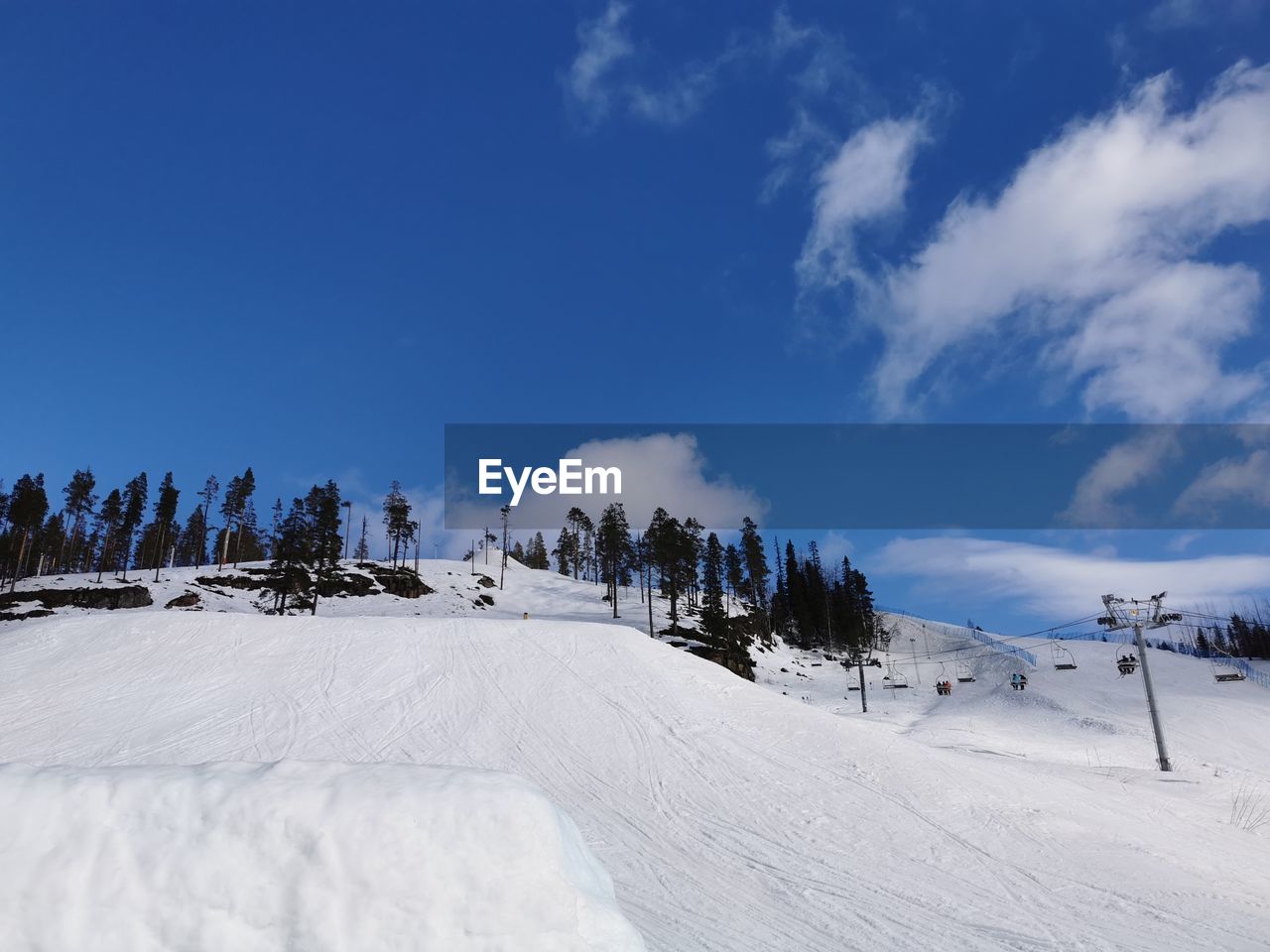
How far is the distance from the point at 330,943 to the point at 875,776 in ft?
61.7

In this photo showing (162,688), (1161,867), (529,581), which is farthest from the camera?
(529,581)

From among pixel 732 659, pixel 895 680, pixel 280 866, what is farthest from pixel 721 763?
pixel 895 680

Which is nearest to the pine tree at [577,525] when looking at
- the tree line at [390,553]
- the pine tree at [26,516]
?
the tree line at [390,553]

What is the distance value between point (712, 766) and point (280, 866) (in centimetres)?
1765

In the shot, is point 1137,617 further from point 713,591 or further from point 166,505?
point 166,505

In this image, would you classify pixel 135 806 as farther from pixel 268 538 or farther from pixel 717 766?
pixel 268 538

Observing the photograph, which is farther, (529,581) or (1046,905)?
(529,581)

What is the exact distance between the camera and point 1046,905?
38.5 ft

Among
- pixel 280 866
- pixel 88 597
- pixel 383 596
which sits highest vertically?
pixel 88 597

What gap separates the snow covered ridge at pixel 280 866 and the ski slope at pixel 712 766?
644 centimetres

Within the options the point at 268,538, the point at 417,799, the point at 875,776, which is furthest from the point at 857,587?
the point at 417,799

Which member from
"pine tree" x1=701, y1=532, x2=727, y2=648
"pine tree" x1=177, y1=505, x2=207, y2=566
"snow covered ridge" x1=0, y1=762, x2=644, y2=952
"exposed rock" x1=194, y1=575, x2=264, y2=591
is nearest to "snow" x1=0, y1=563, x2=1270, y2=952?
"snow covered ridge" x1=0, y1=762, x2=644, y2=952

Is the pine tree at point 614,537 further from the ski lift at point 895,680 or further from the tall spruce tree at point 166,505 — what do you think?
the tall spruce tree at point 166,505

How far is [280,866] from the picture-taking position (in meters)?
4.05
